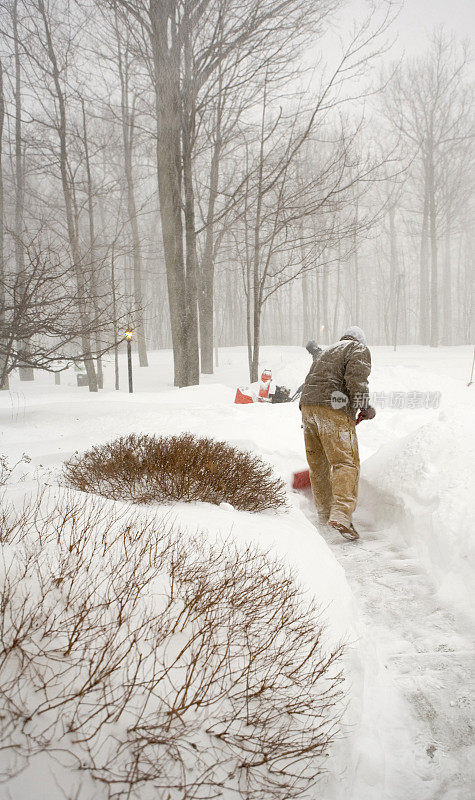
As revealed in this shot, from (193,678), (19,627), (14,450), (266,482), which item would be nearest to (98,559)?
(19,627)

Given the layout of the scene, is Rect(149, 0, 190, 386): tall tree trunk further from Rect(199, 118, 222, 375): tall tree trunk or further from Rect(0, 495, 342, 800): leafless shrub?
Rect(0, 495, 342, 800): leafless shrub

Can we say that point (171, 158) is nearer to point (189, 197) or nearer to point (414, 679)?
point (189, 197)

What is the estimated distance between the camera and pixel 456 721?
6.73 ft

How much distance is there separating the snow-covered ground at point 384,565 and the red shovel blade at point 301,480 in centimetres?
11

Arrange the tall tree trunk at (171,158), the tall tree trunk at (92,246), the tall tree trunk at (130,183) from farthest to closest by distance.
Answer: the tall tree trunk at (130,183)
the tall tree trunk at (171,158)
the tall tree trunk at (92,246)

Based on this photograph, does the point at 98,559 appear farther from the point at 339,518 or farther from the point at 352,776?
the point at 339,518

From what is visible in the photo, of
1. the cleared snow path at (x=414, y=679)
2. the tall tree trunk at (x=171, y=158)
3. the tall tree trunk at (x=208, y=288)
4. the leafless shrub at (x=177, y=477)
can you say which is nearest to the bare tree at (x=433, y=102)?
the tall tree trunk at (x=208, y=288)

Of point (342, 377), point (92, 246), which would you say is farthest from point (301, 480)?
point (92, 246)

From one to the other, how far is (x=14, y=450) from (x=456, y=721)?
568 centimetres

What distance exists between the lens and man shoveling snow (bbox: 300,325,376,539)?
4430 millimetres

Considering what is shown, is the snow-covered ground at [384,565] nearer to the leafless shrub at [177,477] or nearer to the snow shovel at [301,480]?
the snow shovel at [301,480]

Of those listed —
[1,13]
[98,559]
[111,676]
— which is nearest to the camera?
[111,676]

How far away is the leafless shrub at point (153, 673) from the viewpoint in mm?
1259

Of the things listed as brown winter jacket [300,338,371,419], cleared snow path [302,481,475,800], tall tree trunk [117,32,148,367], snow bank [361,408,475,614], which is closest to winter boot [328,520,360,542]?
cleared snow path [302,481,475,800]
